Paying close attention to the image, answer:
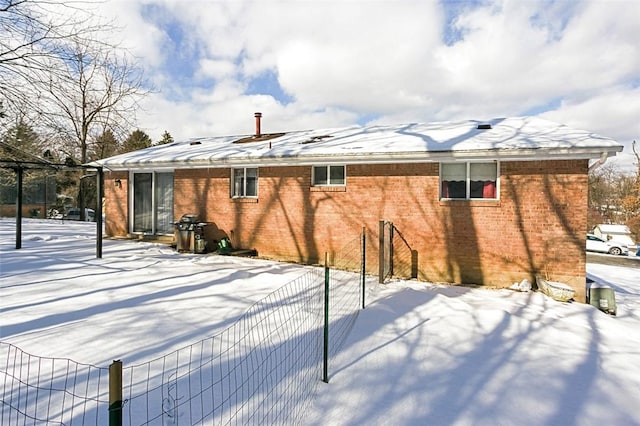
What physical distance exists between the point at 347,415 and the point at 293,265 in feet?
21.5

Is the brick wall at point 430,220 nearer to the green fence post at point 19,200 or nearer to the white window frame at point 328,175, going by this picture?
the white window frame at point 328,175

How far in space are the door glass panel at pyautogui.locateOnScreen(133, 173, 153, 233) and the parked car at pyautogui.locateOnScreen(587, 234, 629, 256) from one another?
29.3m

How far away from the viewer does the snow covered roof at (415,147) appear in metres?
7.59

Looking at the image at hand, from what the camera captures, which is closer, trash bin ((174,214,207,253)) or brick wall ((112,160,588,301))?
brick wall ((112,160,588,301))

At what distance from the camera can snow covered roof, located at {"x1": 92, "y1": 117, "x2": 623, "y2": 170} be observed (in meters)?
7.59

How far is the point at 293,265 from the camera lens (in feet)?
31.3

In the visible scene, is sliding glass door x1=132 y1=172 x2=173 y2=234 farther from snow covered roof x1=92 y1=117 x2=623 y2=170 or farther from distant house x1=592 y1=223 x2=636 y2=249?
distant house x1=592 y1=223 x2=636 y2=249

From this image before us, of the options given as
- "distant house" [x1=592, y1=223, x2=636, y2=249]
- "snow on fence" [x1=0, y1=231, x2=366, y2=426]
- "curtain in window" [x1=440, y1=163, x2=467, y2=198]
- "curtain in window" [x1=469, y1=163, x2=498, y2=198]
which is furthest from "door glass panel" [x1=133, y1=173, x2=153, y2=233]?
"distant house" [x1=592, y1=223, x2=636, y2=249]

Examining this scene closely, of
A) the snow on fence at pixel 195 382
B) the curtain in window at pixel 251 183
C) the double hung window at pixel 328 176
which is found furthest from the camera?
the curtain in window at pixel 251 183

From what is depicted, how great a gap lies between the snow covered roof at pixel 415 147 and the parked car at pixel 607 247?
70.4 feet

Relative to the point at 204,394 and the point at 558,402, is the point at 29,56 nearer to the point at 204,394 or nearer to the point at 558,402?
the point at 204,394

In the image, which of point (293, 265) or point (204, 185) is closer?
point (293, 265)

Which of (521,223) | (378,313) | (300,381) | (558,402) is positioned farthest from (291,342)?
(521,223)

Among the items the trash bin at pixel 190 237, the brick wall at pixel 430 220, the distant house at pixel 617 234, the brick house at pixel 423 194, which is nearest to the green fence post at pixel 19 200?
the brick house at pixel 423 194
